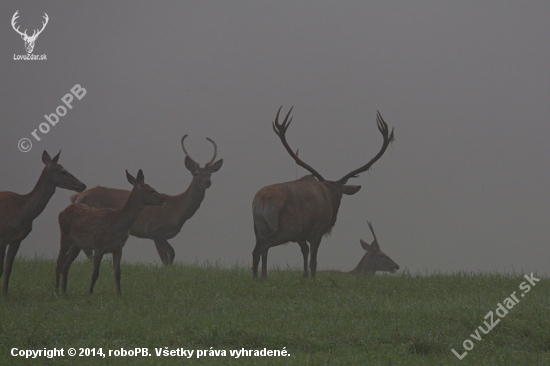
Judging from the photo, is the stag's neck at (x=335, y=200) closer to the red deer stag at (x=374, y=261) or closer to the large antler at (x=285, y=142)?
the large antler at (x=285, y=142)

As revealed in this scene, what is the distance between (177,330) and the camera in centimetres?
764

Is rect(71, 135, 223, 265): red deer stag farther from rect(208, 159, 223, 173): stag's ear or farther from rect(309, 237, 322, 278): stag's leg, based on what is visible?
rect(309, 237, 322, 278): stag's leg

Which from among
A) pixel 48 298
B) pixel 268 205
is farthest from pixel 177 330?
pixel 268 205

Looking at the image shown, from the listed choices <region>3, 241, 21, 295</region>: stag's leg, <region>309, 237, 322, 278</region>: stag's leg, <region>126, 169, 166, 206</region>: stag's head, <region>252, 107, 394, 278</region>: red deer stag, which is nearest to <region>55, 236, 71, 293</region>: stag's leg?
<region>3, 241, 21, 295</region>: stag's leg

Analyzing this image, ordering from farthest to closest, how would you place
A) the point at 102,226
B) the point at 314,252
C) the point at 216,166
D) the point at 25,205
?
the point at 216,166 < the point at 314,252 < the point at 25,205 < the point at 102,226

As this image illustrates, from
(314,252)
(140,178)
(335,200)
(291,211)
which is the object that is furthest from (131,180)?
(335,200)

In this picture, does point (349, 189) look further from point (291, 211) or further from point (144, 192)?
point (144, 192)

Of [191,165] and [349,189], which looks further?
[191,165]

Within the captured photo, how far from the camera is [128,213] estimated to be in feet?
31.2

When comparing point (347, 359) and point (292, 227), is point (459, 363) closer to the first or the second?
point (347, 359)

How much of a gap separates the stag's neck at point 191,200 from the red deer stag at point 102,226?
4.47 m

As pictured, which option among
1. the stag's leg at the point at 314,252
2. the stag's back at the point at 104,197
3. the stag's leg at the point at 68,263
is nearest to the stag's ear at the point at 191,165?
the stag's back at the point at 104,197

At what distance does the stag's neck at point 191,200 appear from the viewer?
14156 mm

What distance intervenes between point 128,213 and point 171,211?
4.64m
